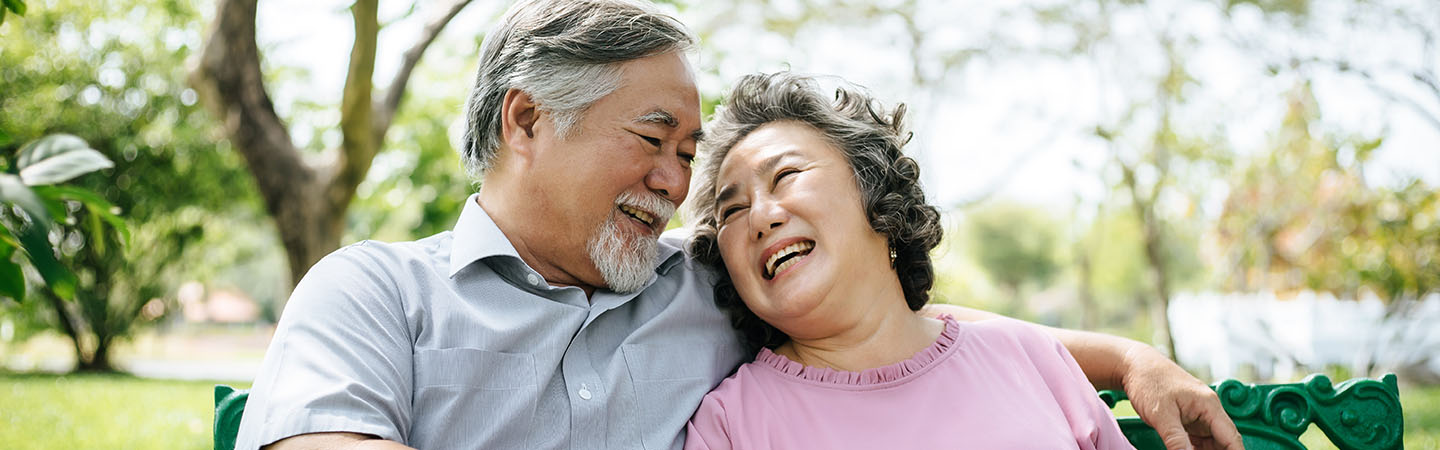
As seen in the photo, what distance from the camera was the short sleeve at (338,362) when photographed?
5.27ft

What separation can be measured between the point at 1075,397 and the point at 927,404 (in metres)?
0.31

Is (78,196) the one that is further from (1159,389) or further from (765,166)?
(1159,389)

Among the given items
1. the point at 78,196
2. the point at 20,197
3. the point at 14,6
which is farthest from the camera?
the point at 14,6

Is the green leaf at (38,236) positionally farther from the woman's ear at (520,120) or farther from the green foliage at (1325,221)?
the green foliage at (1325,221)

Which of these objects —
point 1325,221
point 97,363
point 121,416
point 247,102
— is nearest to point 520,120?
point 247,102

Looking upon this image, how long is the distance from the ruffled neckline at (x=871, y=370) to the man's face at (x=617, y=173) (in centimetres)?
35

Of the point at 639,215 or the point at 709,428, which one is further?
the point at 639,215

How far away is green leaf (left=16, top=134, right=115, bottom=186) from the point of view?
44.4 inches

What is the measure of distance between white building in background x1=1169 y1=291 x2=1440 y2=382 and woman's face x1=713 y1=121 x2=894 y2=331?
29.7ft

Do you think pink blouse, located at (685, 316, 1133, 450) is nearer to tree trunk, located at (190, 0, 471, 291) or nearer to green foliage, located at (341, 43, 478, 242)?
tree trunk, located at (190, 0, 471, 291)

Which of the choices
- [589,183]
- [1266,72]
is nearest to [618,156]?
[589,183]

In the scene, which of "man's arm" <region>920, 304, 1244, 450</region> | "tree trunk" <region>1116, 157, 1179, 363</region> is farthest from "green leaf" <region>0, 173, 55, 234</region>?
"tree trunk" <region>1116, 157, 1179, 363</region>

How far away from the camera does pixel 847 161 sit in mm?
2135

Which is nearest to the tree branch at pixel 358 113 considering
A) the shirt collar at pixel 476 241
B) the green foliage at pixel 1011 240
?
the shirt collar at pixel 476 241
